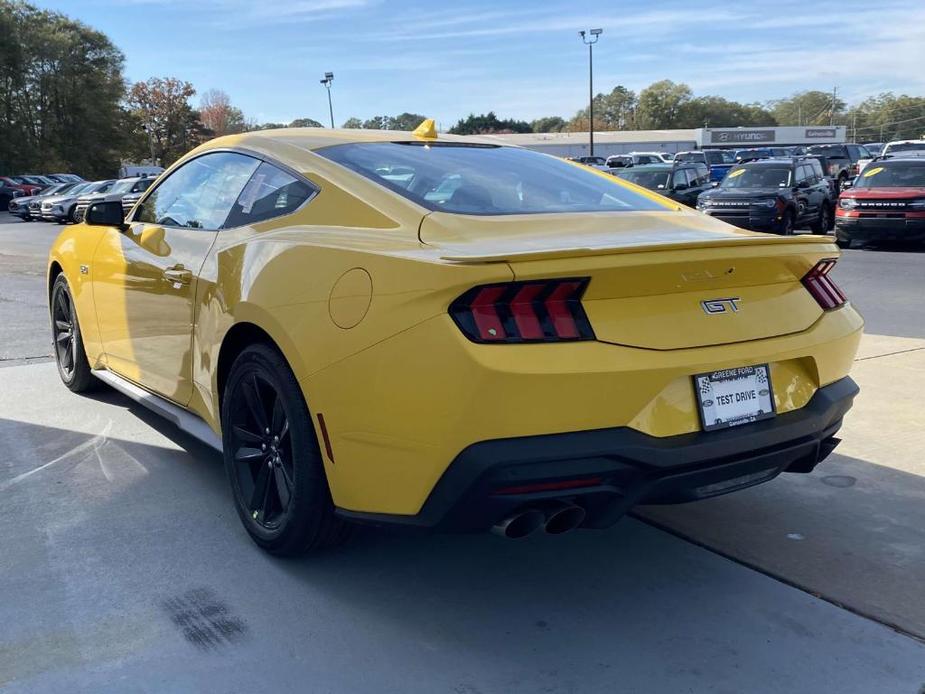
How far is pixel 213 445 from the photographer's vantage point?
12.5 feet

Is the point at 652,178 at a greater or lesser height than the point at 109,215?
lesser

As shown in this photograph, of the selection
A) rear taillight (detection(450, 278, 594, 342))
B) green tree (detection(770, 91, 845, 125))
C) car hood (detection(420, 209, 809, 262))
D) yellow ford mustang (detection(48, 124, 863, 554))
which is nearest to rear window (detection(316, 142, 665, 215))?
yellow ford mustang (detection(48, 124, 863, 554))

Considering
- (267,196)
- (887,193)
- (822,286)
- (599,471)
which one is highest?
(267,196)

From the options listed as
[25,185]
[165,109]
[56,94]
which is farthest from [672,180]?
[165,109]

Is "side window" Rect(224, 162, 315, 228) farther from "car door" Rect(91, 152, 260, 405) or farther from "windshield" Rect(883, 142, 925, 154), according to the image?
"windshield" Rect(883, 142, 925, 154)

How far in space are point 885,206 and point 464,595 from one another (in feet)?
49.8

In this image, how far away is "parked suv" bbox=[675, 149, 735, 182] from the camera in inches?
1489

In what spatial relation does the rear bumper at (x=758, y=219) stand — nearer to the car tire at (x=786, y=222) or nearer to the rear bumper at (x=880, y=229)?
the car tire at (x=786, y=222)

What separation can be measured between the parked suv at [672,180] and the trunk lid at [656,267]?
18.0m

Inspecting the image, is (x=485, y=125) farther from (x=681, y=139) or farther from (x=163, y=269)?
(x=163, y=269)

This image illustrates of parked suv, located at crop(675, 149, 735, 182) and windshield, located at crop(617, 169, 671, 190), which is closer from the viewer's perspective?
windshield, located at crop(617, 169, 671, 190)

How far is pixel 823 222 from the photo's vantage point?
19.7m

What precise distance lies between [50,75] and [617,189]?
6940cm

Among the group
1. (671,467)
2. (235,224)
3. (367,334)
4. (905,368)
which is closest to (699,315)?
(671,467)
